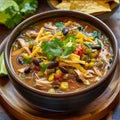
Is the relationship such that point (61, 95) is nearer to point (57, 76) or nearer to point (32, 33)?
point (57, 76)

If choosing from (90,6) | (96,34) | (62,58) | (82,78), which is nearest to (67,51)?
(62,58)

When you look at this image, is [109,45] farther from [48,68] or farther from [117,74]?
[48,68]

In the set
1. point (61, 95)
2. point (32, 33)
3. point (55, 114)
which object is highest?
point (32, 33)

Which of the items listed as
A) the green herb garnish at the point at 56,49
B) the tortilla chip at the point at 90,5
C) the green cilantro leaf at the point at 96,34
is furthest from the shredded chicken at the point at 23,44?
the tortilla chip at the point at 90,5

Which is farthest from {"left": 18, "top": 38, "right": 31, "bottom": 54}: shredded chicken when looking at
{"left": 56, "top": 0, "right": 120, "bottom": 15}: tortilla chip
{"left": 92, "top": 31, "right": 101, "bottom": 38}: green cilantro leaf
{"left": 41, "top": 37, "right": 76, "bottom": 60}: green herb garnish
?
{"left": 56, "top": 0, "right": 120, "bottom": 15}: tortilla chip

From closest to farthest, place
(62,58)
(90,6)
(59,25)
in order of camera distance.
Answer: (62,58) → (59,25) → (90,6)

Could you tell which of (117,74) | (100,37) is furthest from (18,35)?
(117,74)

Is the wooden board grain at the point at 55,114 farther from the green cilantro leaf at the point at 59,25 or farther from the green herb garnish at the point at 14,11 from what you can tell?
the green herb garnish at the point at 14,11

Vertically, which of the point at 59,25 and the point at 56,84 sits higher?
the point at 59,25
